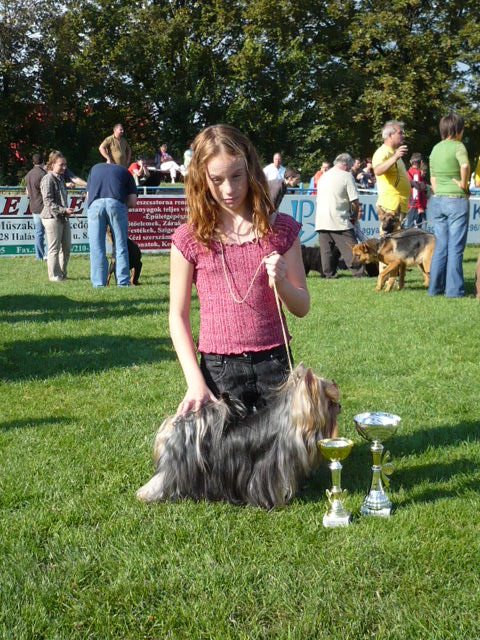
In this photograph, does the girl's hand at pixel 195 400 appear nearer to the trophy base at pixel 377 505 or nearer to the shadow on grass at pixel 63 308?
the trophy base at pixel 377 505

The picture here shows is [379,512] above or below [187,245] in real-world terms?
below

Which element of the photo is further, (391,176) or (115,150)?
(115,150)

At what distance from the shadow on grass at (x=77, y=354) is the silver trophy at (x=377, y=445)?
3.38 meters

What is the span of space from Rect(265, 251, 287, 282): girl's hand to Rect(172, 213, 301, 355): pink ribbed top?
0.42m

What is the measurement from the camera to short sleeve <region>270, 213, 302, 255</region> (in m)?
3.52

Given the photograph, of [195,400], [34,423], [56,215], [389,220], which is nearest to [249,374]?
[195,400]

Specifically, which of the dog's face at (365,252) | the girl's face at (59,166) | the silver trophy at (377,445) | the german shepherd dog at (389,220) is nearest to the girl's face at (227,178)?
the silver trophy at (377,445)

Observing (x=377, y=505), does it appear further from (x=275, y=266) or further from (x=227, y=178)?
(x=227, y=178)

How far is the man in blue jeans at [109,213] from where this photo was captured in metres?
10.9

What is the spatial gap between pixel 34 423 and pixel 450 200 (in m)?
6.57

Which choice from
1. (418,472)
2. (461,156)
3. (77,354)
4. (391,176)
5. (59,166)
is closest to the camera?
(418,472)

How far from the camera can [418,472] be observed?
3.82m

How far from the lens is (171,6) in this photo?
37.3m

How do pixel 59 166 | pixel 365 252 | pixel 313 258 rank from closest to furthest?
pixel 365 252
pixel 59 166
pixel 313 258
